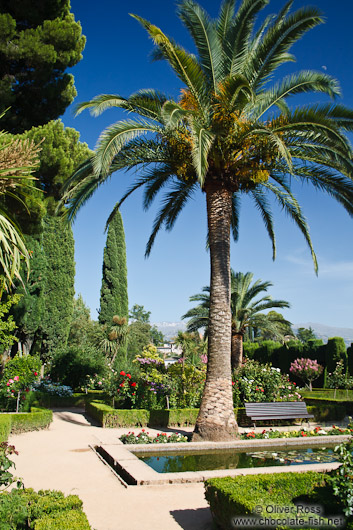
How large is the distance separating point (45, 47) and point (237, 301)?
1348 centimetres

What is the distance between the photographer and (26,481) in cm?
559

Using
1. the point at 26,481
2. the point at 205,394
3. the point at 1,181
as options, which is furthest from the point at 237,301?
the point at 1,181

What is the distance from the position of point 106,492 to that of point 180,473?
3.29 ft

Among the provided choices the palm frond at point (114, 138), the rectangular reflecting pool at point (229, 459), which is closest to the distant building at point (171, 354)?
the rectangular reflecting pool at point (229, 459)

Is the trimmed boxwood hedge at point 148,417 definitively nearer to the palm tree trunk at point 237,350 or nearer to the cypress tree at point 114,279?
the palm tree trunk at point 237,350

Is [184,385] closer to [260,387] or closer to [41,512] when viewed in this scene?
[260,387]

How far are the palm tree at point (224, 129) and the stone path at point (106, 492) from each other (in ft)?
8.83

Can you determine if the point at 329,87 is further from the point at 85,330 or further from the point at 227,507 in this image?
the point at 85,330

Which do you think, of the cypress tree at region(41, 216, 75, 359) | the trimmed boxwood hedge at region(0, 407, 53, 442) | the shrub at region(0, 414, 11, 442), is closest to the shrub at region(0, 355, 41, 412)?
the trimmed boxwood hedge at region(0, 407, 53, 442)

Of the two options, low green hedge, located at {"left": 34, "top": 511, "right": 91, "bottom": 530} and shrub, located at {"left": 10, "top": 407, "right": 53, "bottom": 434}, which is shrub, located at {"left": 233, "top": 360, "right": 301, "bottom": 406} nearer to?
shrub, located at {"left": 10, "top": 407, "right": 53, "bottom": 434}

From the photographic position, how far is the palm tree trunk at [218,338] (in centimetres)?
843

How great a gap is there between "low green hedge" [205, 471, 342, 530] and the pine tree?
1167 cm

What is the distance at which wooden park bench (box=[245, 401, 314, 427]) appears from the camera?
10672 mm

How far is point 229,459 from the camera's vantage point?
725 centimetres
